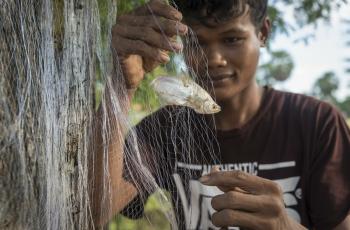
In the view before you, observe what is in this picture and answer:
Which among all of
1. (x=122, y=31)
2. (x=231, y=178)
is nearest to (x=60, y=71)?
(x=122, y=31)

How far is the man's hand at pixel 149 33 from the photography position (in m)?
1.02

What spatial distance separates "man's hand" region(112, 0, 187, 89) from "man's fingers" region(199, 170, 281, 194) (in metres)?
0.28

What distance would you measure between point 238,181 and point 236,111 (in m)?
0.71

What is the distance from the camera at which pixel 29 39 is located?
0.93 m

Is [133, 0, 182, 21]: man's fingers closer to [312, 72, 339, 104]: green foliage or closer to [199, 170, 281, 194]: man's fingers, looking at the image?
[199, 170, 281, 194]: man's fingers

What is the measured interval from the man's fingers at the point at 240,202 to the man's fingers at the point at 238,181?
0.02m

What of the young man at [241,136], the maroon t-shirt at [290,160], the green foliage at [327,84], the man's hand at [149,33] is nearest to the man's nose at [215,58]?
the young man at [241,136]

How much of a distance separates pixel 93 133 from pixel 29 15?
28cm

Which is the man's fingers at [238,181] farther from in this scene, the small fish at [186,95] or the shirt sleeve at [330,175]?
the shirt sleeve at [330,175]

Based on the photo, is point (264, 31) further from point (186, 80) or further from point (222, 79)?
point (186, 80)

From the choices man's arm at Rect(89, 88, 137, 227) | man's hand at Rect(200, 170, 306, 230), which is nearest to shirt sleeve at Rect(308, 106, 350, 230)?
man's hand at Rect(200, 170, 306, 230)

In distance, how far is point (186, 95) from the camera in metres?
1.09

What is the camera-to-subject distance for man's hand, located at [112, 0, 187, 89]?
1.02 metres

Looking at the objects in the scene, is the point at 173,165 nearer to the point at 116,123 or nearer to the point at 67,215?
the point at 116,123
